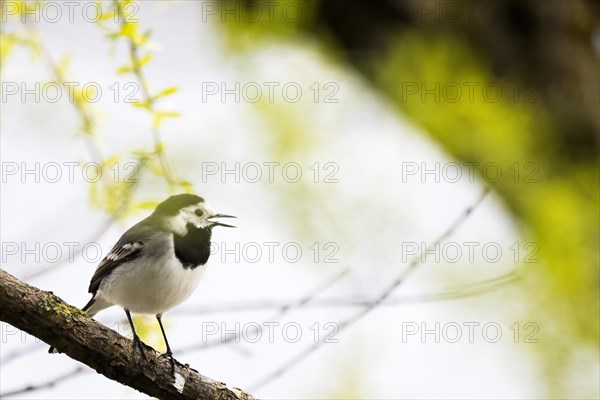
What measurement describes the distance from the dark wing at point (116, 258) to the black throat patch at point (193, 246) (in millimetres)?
110

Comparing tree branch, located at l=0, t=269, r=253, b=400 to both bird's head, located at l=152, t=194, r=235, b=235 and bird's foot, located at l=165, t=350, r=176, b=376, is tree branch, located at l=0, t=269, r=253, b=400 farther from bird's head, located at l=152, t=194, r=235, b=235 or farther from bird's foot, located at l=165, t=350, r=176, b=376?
bird's head, located at l=152, t=194, r=235, b=235

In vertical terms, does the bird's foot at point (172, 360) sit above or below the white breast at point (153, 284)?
above

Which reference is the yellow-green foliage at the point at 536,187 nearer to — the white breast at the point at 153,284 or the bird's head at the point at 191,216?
the bird's head at the point at 191,216

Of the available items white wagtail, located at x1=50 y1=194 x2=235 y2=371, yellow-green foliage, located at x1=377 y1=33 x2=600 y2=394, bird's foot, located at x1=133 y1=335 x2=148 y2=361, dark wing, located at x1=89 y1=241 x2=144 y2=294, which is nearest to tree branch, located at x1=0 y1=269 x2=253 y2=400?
bird's foot, located at x1=133 y1=335 x2=148 y2=361

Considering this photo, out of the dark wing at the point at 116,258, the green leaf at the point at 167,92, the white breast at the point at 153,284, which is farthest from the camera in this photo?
the dark wing at the point at 116,258

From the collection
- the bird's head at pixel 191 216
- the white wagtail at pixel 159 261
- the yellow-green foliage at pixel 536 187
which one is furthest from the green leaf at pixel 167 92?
the yellow-green foliage at pixel 536 187

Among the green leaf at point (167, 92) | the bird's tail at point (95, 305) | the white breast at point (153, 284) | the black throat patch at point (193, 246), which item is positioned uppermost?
the green leaf at point (167, 92)

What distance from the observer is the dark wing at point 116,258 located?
237 centimetres

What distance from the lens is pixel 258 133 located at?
2.59 meters

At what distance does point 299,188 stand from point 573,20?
1.53 metres

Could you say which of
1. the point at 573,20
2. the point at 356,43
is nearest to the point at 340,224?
the point at 356,43

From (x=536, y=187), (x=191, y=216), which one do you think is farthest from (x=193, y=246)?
(x=536, y=187)

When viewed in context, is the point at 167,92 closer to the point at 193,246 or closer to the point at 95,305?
the point at 193,246

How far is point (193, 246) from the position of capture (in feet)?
7.68
